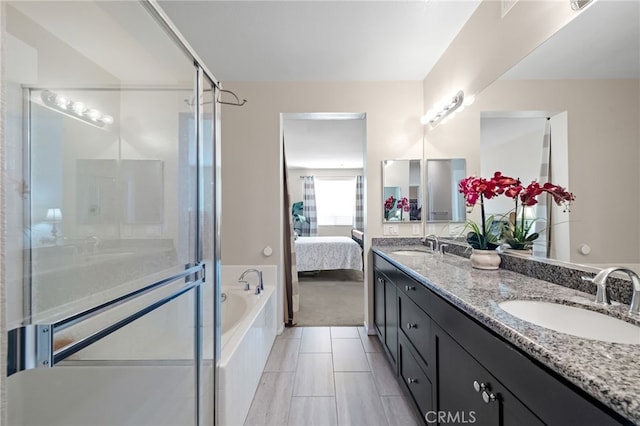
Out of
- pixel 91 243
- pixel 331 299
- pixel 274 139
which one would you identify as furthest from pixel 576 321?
pixel 331 299

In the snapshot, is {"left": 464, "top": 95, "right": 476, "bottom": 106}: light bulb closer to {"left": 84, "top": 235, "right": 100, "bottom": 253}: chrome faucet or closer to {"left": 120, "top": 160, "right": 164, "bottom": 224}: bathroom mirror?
{"left": 120, "top": 160, "right": 164, "bottom": 224}: bathroom mirror

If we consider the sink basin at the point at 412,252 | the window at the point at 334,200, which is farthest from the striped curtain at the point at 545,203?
the window at the point at 334,200

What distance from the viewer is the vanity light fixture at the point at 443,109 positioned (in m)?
1.92

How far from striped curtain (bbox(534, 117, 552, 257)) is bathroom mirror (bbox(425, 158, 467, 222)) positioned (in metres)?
0.80

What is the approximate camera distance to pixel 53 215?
76 centimetres

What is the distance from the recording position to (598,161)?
970mm

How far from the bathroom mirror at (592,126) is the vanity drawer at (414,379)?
2.80 ft

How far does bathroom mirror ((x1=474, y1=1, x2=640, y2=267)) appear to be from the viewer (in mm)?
870

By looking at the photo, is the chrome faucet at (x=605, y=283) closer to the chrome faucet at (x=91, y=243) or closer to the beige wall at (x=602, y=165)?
the beige wall at (x=602, y=165)

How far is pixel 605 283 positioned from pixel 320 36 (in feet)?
6.96

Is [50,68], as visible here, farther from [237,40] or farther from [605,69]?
[605,69]

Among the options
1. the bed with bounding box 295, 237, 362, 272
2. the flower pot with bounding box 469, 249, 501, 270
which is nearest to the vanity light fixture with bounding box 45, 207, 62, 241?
the flower pot with bounding box 469, 249, 501, 270

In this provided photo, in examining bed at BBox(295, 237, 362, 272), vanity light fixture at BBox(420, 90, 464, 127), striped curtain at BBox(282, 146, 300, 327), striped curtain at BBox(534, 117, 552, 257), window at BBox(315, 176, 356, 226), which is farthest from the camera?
window at BBox(315, 176, 356, 226)

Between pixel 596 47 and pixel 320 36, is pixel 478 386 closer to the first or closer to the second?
pixel 596 47
